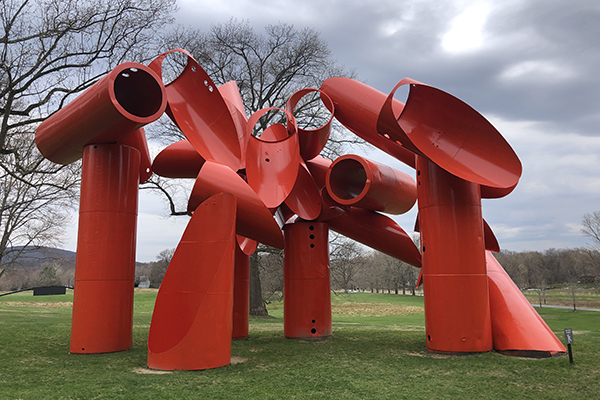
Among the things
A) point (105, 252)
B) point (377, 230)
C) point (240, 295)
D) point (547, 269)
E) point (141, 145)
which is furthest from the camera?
point (547, 269)

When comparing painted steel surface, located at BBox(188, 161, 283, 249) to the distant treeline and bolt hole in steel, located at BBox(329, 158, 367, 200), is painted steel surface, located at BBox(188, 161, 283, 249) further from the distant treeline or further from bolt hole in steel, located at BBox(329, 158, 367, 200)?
the distant treeline

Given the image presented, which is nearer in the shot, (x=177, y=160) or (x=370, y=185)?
(x=370, y=185)

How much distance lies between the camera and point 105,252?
28.3 ft

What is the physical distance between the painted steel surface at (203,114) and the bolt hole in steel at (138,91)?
0.64 metres

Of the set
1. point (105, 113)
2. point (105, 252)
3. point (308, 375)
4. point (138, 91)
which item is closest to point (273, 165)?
point (138, 91)

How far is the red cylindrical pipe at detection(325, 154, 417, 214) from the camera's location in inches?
410


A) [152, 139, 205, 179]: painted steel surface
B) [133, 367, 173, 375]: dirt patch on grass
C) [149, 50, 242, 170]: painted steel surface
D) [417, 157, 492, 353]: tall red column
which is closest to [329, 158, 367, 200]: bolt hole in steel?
[417, 157, 492, 353]: tall red column

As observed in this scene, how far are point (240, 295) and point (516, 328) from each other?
21.5 feet

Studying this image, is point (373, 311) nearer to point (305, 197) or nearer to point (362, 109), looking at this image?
point (305, 197)

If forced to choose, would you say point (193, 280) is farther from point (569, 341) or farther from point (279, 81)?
point (279, 81)

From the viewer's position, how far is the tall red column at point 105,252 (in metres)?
8.44

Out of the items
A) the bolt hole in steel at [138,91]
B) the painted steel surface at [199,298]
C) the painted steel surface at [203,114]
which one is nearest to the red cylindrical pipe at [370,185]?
the painted steel surface at [203,114]

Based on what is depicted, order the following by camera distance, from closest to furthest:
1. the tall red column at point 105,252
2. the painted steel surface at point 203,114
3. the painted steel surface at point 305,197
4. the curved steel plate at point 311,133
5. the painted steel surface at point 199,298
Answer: the painted steel surface at point 199,298, the tall red column at point 105,252, the painted steel surface at point 203,114, the curved steel plate at point 311,133, the painted steel surface at point 305,197

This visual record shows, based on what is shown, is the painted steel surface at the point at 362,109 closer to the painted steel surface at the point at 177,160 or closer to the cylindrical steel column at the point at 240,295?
the painted steel surface at the point at 177,160
